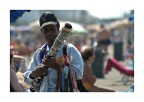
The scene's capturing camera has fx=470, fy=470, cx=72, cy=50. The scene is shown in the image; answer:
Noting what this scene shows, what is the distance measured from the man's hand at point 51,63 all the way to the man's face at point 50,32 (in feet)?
0.61

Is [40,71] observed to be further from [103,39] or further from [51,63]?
[103,39]

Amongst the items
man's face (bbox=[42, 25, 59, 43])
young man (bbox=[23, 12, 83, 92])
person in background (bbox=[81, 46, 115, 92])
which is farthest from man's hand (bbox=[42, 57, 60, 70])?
person in background (bbox=[81, 46, 115, 92])

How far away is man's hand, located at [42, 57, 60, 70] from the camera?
3863mm

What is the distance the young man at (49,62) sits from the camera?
3.90 metres

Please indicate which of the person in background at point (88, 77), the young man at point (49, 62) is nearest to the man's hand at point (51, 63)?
the young man at point (49, 62)

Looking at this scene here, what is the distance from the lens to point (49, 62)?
3865 millimetres

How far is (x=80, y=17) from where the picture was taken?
7519 cm

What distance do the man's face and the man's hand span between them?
184mm

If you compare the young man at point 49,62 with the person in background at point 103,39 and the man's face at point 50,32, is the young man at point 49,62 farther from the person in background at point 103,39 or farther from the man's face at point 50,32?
the person in background at point 103,39

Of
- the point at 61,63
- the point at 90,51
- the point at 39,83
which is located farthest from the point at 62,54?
the point at 90,51

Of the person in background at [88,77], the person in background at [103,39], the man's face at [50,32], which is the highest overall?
the person in background at [103,39]
